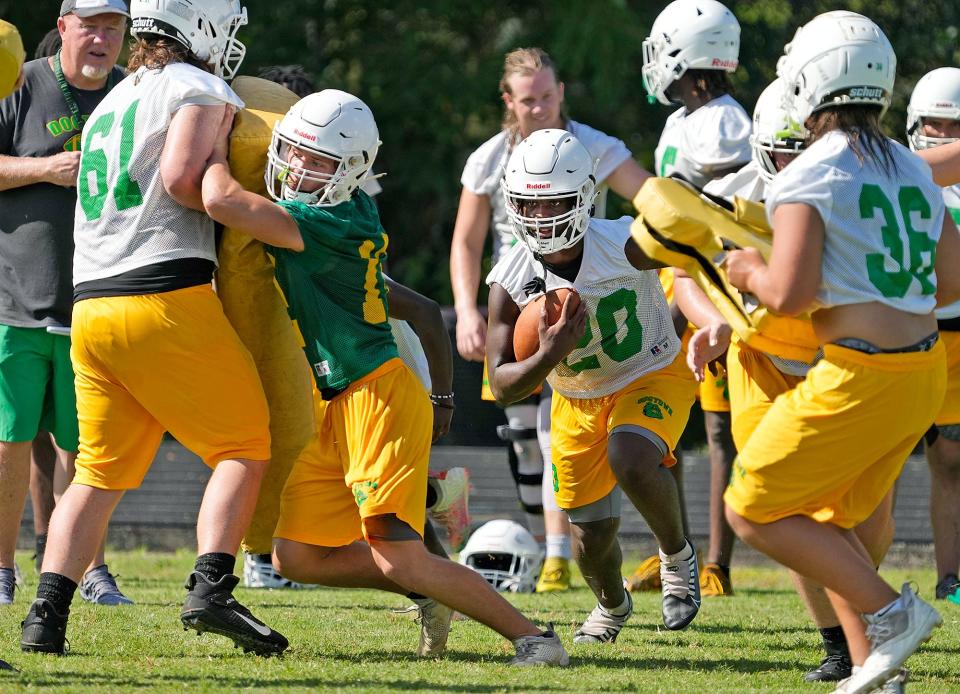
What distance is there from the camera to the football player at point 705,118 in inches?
257

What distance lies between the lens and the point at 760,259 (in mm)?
4027

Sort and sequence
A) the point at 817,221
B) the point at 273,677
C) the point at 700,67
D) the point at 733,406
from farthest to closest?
the point at 700,67, the point at 733,406, the point at 273,677, the point at 817,221

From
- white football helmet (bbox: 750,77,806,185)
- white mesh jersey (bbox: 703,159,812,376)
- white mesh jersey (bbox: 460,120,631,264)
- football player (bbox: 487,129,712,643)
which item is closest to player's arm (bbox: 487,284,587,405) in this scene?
football player (bbox: 487,129,712,643)

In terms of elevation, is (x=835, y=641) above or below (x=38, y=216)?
below

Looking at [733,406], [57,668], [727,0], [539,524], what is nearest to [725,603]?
[539,524]

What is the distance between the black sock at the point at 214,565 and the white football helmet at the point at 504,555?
96.2 inches

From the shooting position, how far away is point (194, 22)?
15.6ft

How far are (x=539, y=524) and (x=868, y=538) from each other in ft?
10.5

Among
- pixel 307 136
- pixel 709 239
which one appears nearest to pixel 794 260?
pixel 709 239

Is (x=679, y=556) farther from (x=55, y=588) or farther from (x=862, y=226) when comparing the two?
(x=55, y=588)

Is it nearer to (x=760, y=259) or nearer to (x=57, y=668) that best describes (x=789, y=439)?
(x=760, y=259)

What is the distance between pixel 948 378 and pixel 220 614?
9.75 feet

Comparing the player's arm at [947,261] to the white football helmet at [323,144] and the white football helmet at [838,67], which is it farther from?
the white football helmet at [323,144]

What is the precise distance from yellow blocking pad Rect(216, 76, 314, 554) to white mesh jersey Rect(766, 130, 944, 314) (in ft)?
5.83
